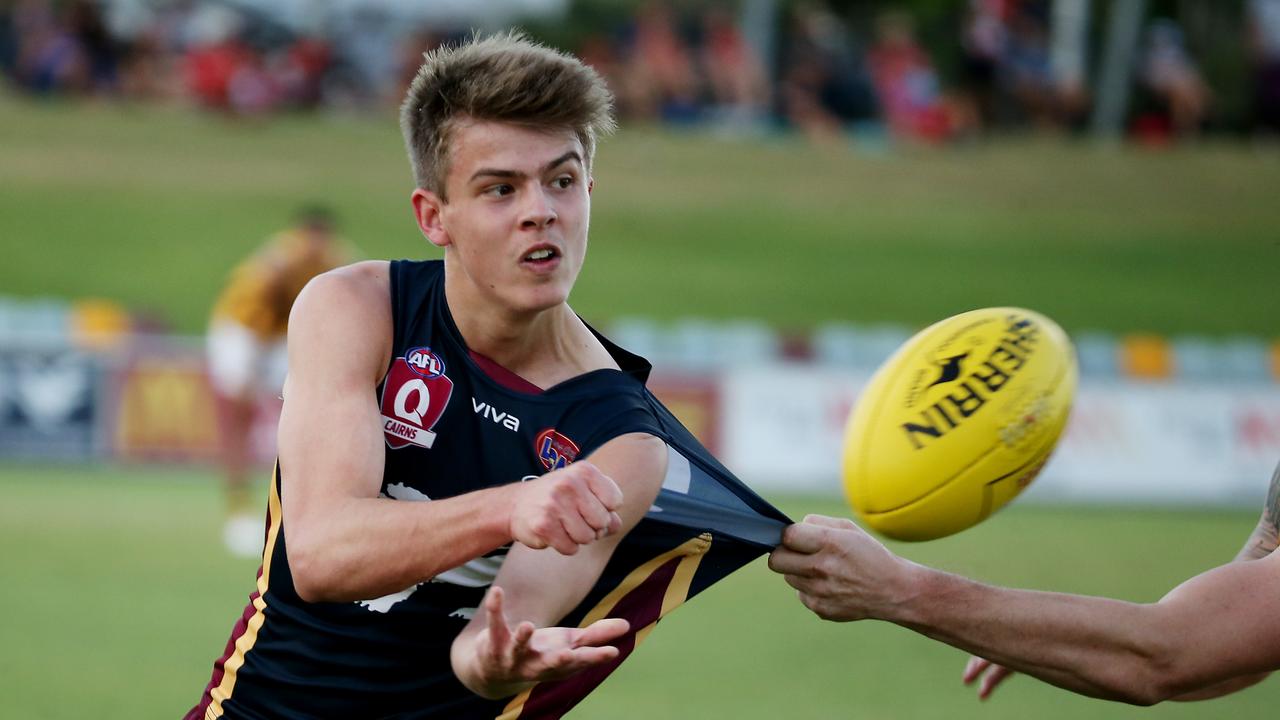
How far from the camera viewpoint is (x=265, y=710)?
3.72m

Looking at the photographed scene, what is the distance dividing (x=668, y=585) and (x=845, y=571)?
476 millimetres

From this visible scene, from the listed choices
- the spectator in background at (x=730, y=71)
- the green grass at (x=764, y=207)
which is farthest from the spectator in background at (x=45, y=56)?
the spectator in background at (x=730, y=71)

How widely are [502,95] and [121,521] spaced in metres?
9.67

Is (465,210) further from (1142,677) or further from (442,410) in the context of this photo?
(1142,677)

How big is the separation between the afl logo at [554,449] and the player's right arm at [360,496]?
39 cm

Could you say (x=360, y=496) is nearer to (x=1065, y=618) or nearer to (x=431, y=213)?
(x=431, y=213)

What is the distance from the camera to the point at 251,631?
12.5ft

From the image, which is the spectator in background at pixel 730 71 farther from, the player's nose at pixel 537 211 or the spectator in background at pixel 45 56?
the player's nose at pixel 537 211

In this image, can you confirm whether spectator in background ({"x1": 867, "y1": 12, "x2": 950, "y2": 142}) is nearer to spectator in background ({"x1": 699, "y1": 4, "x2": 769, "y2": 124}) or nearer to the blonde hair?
spectator in background ({"x1": 699, "y1": 4, "x2": 769, "y2": 124})

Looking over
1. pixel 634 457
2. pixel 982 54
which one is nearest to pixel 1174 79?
pixel 982 54

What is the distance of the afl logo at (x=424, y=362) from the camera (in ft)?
12.3

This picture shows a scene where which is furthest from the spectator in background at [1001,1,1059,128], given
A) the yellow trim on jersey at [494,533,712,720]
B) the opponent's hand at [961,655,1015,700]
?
the yellow trim on jersey at [494,533,712,720]

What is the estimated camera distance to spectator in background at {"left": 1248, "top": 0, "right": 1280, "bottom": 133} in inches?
900

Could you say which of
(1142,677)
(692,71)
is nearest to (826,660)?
(1142,677)
